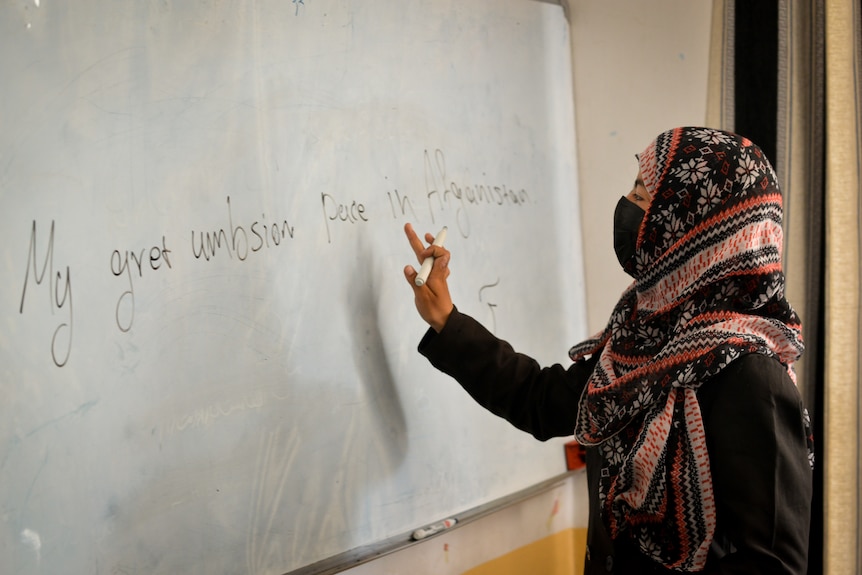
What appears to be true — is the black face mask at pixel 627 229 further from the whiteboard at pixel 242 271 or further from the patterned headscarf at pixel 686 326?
the whiteboard at pixel 242 271

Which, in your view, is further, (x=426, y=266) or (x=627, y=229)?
(x=426, y=266)

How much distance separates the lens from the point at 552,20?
1.65m

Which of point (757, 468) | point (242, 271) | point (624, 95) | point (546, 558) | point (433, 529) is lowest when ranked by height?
point (546, 558)

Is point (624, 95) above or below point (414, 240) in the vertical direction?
above

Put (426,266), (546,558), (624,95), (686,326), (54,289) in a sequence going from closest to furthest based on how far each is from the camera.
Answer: (54,289), (686,326), (426,266), (546,558), (624,95)

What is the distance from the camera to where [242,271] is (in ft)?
3.52

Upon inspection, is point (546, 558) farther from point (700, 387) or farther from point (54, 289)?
point (54, 289)

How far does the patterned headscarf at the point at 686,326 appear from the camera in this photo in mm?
953

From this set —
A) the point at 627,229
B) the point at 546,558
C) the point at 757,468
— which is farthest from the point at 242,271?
the point at 546,558

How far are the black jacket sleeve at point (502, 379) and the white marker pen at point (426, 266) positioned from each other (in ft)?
0.28

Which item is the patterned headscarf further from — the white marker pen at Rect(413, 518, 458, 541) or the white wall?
the white wall

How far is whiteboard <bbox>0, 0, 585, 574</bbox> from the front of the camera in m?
0.89

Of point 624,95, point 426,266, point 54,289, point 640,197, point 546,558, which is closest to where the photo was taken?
point 54,289

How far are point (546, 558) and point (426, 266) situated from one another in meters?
0.80
